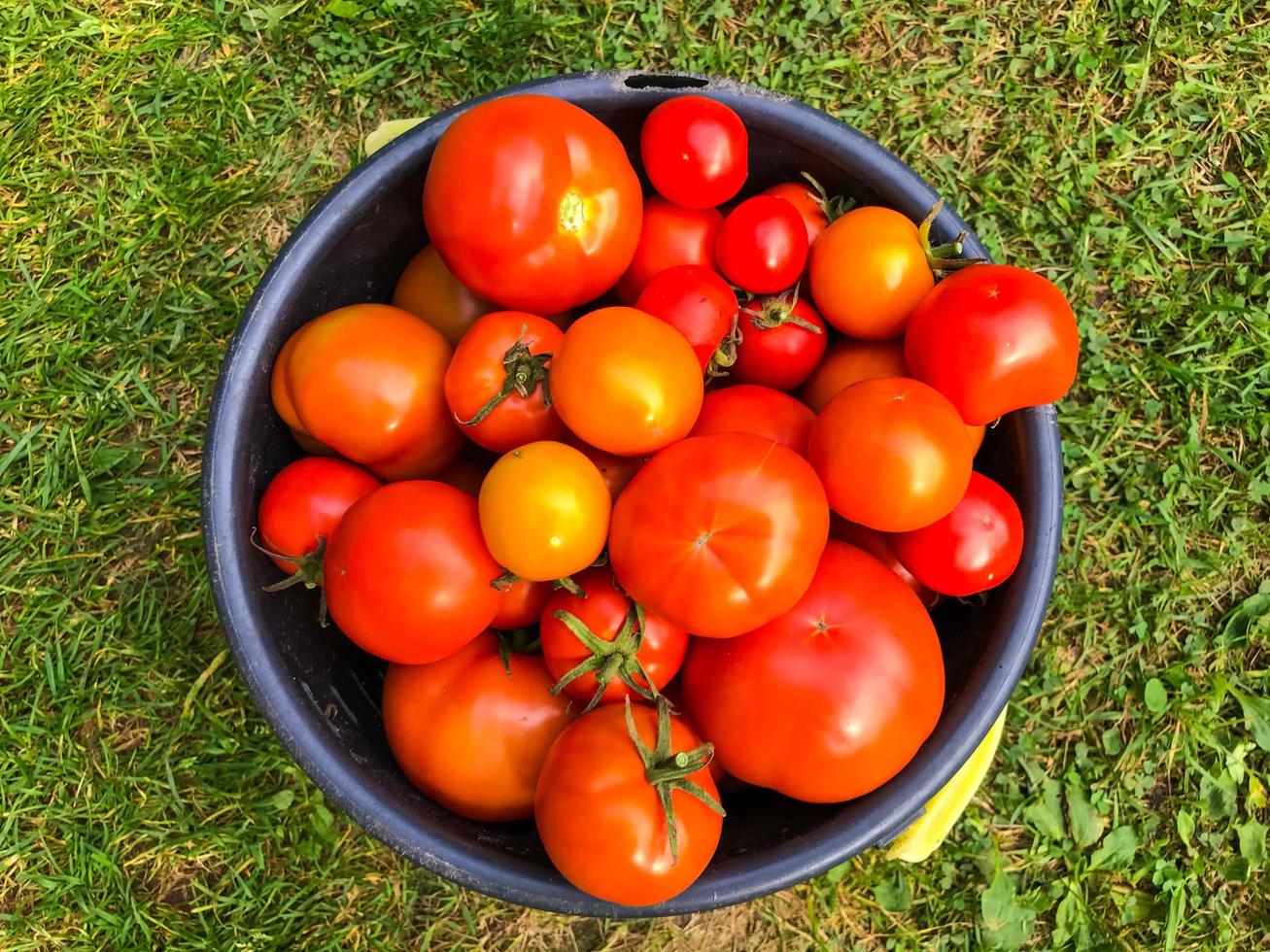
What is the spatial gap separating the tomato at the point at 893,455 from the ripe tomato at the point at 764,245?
0.75 ft

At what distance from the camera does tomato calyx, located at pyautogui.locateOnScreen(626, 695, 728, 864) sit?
3.86 feet

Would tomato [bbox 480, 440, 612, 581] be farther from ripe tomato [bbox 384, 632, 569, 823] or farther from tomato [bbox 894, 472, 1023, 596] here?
tomato [bbox 894, 472, 1023, 596]

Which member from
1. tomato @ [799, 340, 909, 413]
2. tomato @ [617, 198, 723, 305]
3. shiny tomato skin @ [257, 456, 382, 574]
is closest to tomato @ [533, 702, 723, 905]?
shiny tomato skin @ [257, 456, 382, 574]

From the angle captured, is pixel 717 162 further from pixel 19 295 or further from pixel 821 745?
pixel 19 295

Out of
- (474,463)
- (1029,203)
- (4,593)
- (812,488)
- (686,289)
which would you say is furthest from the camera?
(1029,203)

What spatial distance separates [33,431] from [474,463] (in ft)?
3.49

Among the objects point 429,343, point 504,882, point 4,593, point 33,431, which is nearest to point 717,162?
point 429,343

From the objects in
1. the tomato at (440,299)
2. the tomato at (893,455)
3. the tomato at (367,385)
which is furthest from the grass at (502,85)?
the tomato at (893,455)

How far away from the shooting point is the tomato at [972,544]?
51.1 inches

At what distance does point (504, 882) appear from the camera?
50.5 inches

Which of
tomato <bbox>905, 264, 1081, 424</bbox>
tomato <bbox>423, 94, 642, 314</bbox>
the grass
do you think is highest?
tomato <bbox>423, 94, 642, 314</bbox>

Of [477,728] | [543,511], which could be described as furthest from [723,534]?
[477,728]

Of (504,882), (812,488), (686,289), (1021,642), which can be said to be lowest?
(504,882)

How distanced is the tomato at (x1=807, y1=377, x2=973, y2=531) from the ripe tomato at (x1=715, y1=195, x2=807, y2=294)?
23 cm
